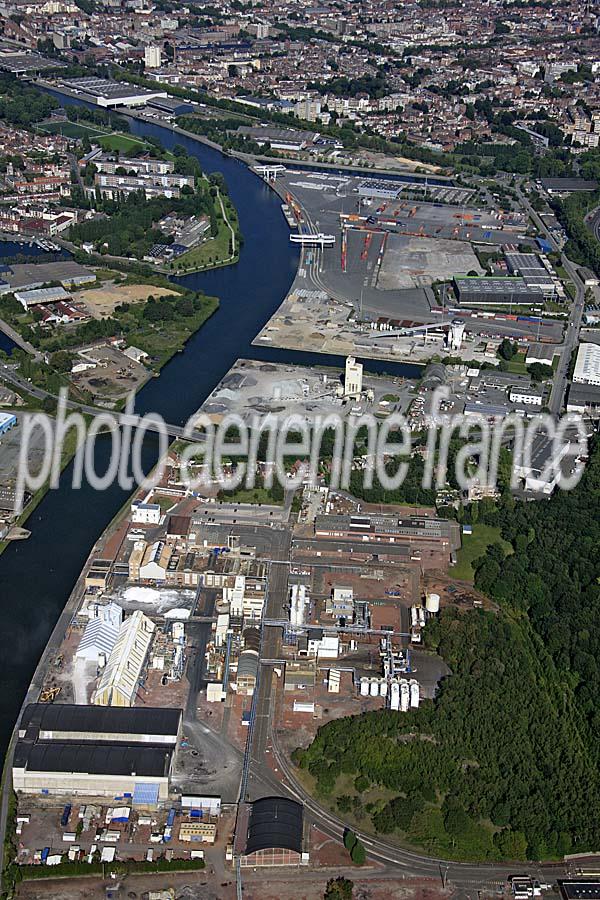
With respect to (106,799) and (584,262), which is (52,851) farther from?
(584,262)

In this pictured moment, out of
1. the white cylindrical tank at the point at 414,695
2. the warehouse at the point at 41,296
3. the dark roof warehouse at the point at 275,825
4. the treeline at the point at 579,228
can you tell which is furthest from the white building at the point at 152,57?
the dark roof warehouse at the point at 275,825

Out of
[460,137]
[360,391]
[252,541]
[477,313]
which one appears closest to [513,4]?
[460,137]

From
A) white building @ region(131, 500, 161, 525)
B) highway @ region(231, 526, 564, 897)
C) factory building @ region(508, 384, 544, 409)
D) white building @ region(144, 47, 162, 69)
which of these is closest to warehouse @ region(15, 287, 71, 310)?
white building @ region(131, 500, 161, 525)

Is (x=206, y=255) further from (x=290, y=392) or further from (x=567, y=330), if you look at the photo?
(x=567, y=330)

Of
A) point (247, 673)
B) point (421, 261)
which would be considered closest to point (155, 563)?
point (247, 673)

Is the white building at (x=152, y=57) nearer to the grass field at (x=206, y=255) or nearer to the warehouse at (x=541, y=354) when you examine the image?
the grass field at (x=206, y=255)
